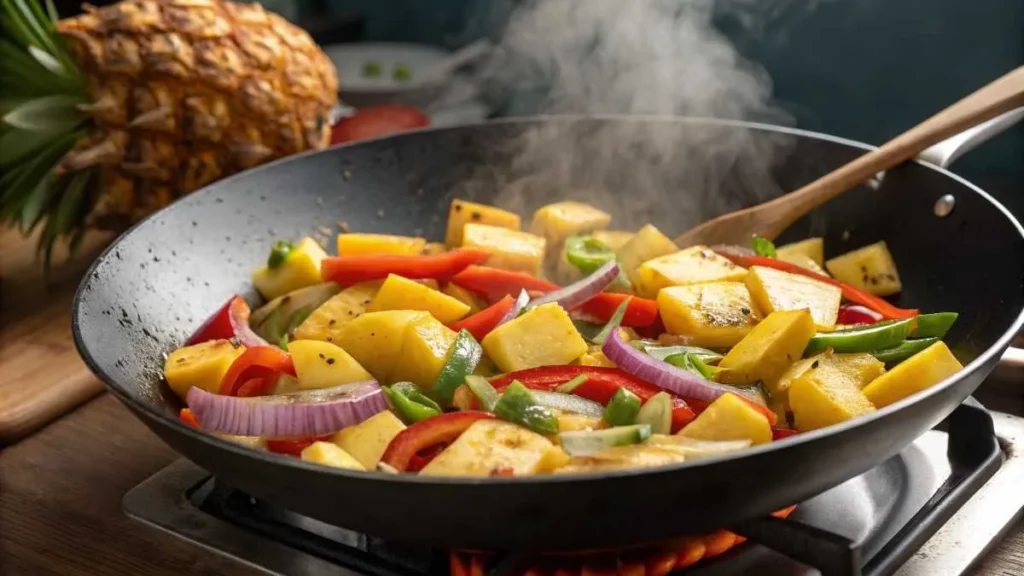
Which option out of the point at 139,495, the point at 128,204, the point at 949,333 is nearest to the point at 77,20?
the point at 128,204

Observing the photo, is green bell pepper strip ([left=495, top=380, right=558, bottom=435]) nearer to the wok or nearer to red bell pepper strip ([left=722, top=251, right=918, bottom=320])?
the wok

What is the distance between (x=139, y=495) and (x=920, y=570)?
1195mm

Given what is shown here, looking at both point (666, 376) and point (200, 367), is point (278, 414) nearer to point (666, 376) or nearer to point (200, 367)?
point (200, 367)

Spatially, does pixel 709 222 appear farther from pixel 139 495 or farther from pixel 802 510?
pixel 139 495

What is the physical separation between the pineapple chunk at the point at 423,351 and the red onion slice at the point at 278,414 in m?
0.16

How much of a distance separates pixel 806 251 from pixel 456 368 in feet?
2.89

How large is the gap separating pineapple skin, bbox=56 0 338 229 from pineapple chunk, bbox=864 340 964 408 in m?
1.64

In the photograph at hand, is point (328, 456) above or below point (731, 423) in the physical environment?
below

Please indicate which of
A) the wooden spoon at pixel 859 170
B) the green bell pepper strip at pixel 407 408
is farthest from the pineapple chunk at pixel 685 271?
the green bell pepper strip at pixel 407 408

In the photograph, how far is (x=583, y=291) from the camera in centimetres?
180

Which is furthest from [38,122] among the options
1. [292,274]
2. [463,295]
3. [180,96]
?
[463,295]

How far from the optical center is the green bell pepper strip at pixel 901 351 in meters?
1.63

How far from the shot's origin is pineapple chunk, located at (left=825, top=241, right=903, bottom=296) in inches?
76.1

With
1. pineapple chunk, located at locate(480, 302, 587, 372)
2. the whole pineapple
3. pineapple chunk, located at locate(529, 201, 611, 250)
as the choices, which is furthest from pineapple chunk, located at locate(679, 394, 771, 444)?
the whole pineapple
